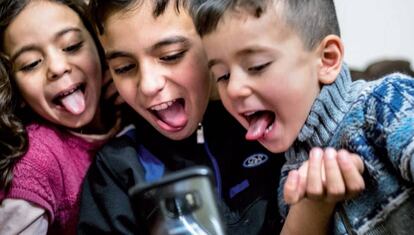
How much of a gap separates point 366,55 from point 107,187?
838mm

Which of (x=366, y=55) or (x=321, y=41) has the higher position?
(x=321, y=41)

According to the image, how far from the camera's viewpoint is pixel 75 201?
0.88m

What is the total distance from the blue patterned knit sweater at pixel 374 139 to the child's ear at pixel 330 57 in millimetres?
12

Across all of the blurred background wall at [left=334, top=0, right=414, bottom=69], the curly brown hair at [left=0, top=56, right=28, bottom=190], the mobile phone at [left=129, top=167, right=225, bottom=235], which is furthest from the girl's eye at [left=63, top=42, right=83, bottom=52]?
the blurred background wall at [left=334, top=0, right=414, bottom=69]

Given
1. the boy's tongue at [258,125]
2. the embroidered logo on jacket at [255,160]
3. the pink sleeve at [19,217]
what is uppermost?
the boy's tongue at [258,125]

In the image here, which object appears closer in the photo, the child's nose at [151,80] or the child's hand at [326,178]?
the child's hand at [326,178]

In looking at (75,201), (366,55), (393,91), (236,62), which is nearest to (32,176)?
(75,201)

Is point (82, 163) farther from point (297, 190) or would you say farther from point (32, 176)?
point (297, 190)

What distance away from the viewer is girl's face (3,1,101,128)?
0.86 metres

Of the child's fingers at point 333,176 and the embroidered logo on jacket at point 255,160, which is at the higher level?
the child's fingers at point 333,176

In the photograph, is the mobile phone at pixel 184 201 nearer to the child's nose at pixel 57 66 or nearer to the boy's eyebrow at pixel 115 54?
the boy's eyebrow at pixel 115 54

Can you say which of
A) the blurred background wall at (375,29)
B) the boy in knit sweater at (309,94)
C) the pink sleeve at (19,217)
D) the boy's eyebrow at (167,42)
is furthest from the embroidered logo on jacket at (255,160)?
the blurred background wall at (375,29)

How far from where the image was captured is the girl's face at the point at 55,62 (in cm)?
86

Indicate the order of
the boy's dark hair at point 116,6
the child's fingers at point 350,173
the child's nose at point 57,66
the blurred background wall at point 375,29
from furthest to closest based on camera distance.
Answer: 1. the blurred background wall at point 375,29
2. the child's nose at point 57,66
3. the boy's dark hair at point 116,6
4. the child's fingers at point 350,173
